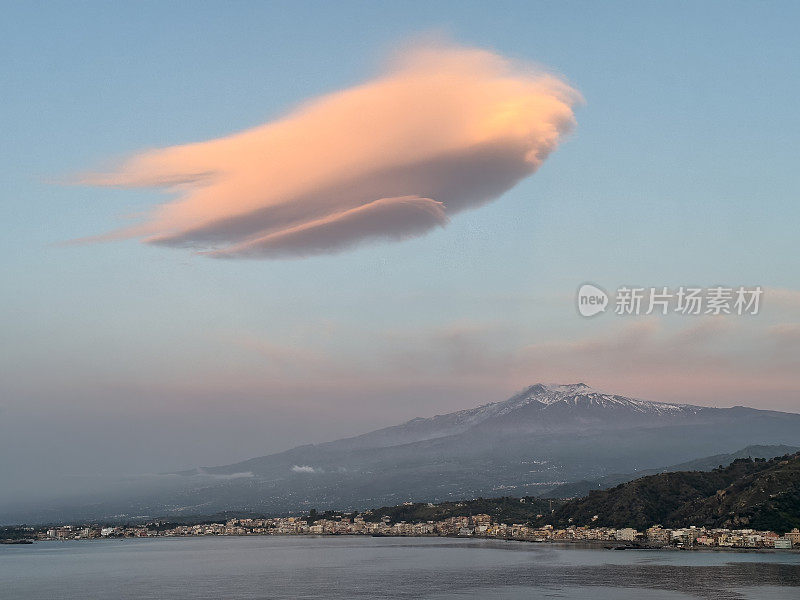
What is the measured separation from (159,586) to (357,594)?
26.1 metres

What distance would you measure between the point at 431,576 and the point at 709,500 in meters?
81.0

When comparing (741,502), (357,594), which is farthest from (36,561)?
(741,502)

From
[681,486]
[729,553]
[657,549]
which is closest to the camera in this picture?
[729,553]

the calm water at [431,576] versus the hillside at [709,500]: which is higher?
the hillside at [709,500]

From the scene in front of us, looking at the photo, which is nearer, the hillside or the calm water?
the calm water

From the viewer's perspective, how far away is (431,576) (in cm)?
10044

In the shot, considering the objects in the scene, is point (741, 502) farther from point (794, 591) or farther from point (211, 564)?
point (211, 564)

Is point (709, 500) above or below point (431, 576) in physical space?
above

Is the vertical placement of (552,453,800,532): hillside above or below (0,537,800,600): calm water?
above

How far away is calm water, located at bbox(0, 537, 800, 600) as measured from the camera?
267ft

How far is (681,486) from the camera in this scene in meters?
177

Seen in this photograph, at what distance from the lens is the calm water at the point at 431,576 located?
81375mm

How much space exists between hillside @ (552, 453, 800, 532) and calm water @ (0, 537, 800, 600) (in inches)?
672

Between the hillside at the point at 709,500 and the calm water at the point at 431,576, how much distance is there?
17.1 m
